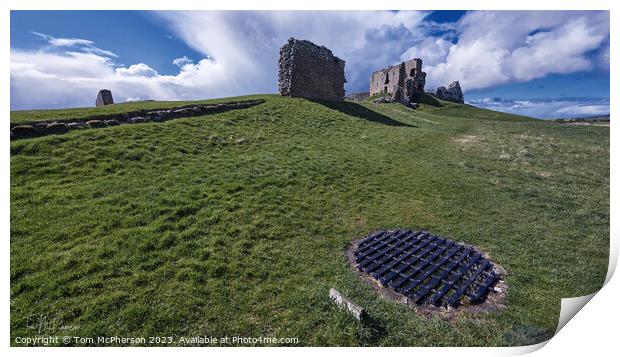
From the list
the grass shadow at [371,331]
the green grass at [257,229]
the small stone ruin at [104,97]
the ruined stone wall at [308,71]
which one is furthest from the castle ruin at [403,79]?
the grass shadow at [371,331]

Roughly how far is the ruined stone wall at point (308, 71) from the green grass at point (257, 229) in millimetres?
13560

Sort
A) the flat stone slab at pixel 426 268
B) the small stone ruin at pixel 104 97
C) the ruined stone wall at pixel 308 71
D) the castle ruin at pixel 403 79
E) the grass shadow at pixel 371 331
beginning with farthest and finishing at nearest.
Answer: the castle ruin at pixel 403 79
the small stone ruin at pixel 104 97
the ruined stone wall at pixel 308 71
the flat stone slab at pixel 426 268
the grass shadow at pixel 371 331

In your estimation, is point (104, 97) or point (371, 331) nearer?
point (371, 331)

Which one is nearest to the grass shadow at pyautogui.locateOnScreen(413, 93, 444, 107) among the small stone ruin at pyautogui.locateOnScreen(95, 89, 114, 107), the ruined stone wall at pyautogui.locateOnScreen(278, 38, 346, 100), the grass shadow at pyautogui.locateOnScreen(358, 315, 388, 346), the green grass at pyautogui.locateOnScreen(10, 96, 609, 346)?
the ruined stone wall at pyautogui.locateOnScreen(278, 38, 346, 100)

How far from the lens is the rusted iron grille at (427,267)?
631 centimetres

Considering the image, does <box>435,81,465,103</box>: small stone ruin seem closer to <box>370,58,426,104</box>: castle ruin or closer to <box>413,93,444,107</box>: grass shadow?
<box>370,58,426,104</box>: castle ruin

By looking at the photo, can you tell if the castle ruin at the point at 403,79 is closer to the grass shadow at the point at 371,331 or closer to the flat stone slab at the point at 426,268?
the flat stone slab at the point at 426,268

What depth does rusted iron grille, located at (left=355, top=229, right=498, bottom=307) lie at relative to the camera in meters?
Answer: 6.31

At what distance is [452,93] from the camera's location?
80.2m

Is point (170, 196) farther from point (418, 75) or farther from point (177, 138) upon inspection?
point (418, 75)

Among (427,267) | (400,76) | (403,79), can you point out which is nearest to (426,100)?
(403,79)

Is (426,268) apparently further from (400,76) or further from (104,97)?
(400,76)

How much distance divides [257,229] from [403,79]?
67.8 m
